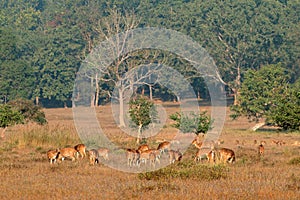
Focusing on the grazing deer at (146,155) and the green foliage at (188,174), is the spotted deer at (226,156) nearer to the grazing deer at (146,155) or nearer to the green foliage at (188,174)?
the grazing deer at (146,155)

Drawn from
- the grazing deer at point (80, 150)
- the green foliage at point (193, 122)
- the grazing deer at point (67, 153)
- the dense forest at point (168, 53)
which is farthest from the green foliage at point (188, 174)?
the dense forest at point (168, 53)

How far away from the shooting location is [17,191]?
14.9 m

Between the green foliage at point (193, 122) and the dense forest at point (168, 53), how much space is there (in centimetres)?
3270

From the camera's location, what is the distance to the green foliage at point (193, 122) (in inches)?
1319

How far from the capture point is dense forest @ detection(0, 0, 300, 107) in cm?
7556

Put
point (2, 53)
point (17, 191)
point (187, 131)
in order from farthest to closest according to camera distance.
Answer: point (2, 53), point (187, 131), point (17, 191)

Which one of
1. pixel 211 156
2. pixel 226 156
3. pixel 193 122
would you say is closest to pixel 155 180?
pixel 211 156

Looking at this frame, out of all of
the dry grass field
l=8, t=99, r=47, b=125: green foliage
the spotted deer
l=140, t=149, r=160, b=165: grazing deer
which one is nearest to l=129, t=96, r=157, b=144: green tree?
l=8, t=99, r=47, b=125: green foliage

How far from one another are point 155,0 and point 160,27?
14.1 metres

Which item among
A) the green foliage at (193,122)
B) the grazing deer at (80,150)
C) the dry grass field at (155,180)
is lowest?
the dry grass field at (155,180)

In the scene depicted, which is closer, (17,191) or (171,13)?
(17,191)

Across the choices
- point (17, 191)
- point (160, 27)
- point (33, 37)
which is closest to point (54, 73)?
point (33, 37)

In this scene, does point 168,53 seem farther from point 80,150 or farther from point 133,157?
point 133,157

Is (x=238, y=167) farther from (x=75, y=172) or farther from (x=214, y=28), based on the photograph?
(x=214, y=28)
